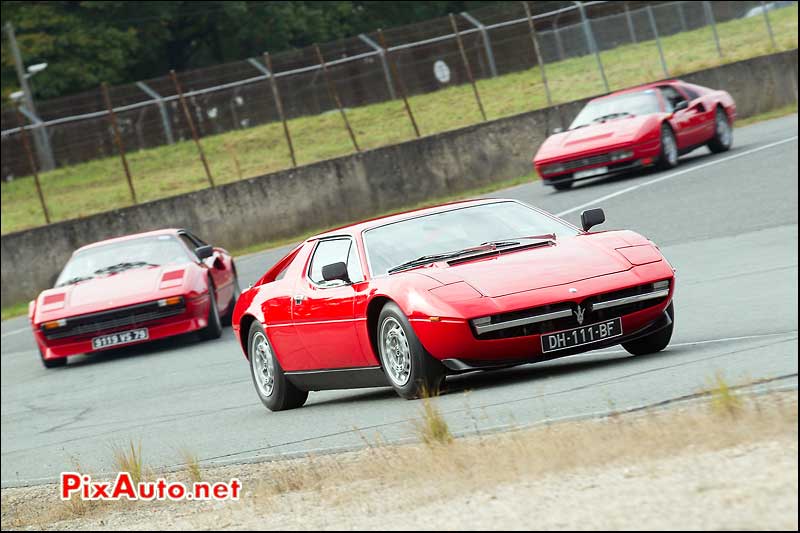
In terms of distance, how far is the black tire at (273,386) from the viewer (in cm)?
1077

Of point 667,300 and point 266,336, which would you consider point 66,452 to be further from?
point 667,300

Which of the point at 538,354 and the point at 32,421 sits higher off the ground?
the point at 538,354

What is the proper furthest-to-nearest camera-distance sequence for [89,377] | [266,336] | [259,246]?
[259,246]
[89,377]
[266,336]

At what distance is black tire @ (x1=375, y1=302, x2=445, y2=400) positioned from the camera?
877cm

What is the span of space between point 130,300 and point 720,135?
11.4 metres

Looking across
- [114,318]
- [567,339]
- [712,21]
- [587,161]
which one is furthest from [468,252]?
[712,21]

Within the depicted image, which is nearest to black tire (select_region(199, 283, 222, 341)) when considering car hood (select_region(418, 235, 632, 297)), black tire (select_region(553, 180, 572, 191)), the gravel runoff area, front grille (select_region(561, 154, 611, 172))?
front grille (select_region(561, 154, 611, 172))

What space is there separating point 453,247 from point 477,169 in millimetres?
19373

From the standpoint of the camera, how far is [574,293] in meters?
8.70

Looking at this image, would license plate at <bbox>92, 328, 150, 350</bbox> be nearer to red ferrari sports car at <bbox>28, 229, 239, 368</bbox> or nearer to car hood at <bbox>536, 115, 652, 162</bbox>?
red ferrari sports car at <bbox>28, 229, 239, 368</bbox>

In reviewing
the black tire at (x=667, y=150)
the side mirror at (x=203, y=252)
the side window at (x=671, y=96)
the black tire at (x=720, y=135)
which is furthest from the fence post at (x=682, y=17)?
the side mirror at (x=203, y=252)

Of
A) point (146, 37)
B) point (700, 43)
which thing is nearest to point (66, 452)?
point (700, 43)

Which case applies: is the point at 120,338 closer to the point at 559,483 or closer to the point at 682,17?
the point at 559,483

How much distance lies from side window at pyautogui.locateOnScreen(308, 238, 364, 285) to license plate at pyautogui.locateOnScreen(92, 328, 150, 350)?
269 inches
